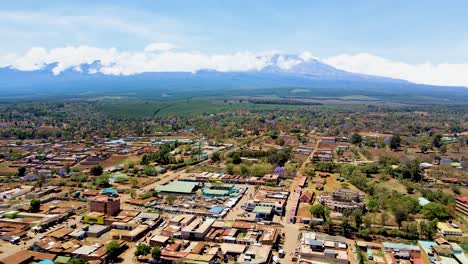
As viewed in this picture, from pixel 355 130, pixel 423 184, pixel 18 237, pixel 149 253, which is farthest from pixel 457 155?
pixel 18 237

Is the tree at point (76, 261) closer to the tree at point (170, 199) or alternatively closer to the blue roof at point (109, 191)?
the tree at point (170, 199)

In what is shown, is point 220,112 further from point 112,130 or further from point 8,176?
point 8,176

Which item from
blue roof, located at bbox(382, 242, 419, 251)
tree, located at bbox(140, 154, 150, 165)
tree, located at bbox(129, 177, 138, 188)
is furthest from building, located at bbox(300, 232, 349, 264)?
tree, located at bbox(140, 154, 150, 165)

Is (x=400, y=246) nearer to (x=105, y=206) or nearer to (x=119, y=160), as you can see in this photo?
(x=105, y=206)

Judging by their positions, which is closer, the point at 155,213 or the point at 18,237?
the point at 18,237

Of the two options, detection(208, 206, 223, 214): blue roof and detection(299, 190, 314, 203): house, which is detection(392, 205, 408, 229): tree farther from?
detection(208, 206, 223, 214): blue roof

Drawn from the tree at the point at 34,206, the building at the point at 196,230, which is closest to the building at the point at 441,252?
the building at the point at 196,230
